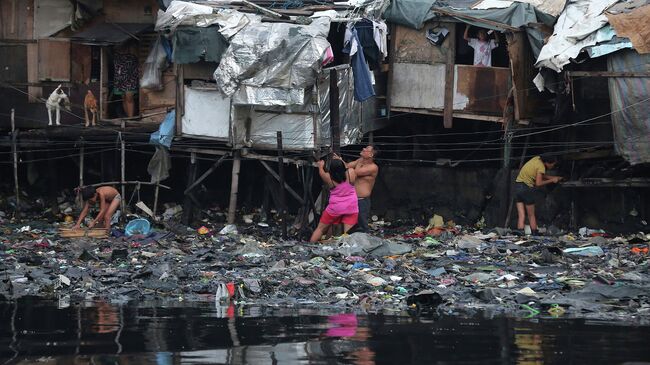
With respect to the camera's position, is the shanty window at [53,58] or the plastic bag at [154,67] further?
the shanty window at [53,58]

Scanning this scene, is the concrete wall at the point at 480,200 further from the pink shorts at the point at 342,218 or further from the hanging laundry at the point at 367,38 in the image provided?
the pink shorts at the point at 342,218

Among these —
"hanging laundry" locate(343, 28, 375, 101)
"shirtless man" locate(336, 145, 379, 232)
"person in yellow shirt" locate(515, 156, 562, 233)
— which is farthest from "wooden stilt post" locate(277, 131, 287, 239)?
"person in yellow shirt" locate(515, 156, 562, 233)

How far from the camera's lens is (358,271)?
17109 millimetres

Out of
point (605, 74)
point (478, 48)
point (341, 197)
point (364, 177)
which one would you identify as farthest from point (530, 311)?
point (478, 48)

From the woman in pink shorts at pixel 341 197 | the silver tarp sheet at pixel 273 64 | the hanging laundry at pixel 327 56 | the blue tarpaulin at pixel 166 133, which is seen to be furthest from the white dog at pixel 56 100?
the woman in pink shorts at pixel 341 197

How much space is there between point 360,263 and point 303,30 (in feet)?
19.2

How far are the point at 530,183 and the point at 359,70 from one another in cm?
354

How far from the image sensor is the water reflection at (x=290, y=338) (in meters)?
11.0

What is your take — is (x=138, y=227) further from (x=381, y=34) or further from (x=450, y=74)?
(x=450, y=74)

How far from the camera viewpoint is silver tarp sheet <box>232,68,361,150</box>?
905 inches

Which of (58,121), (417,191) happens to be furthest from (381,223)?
(58,121)

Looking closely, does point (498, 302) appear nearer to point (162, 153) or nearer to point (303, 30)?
point (303, 30)

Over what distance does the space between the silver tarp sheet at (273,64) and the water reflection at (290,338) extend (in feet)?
27.3

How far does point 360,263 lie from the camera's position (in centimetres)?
1775
